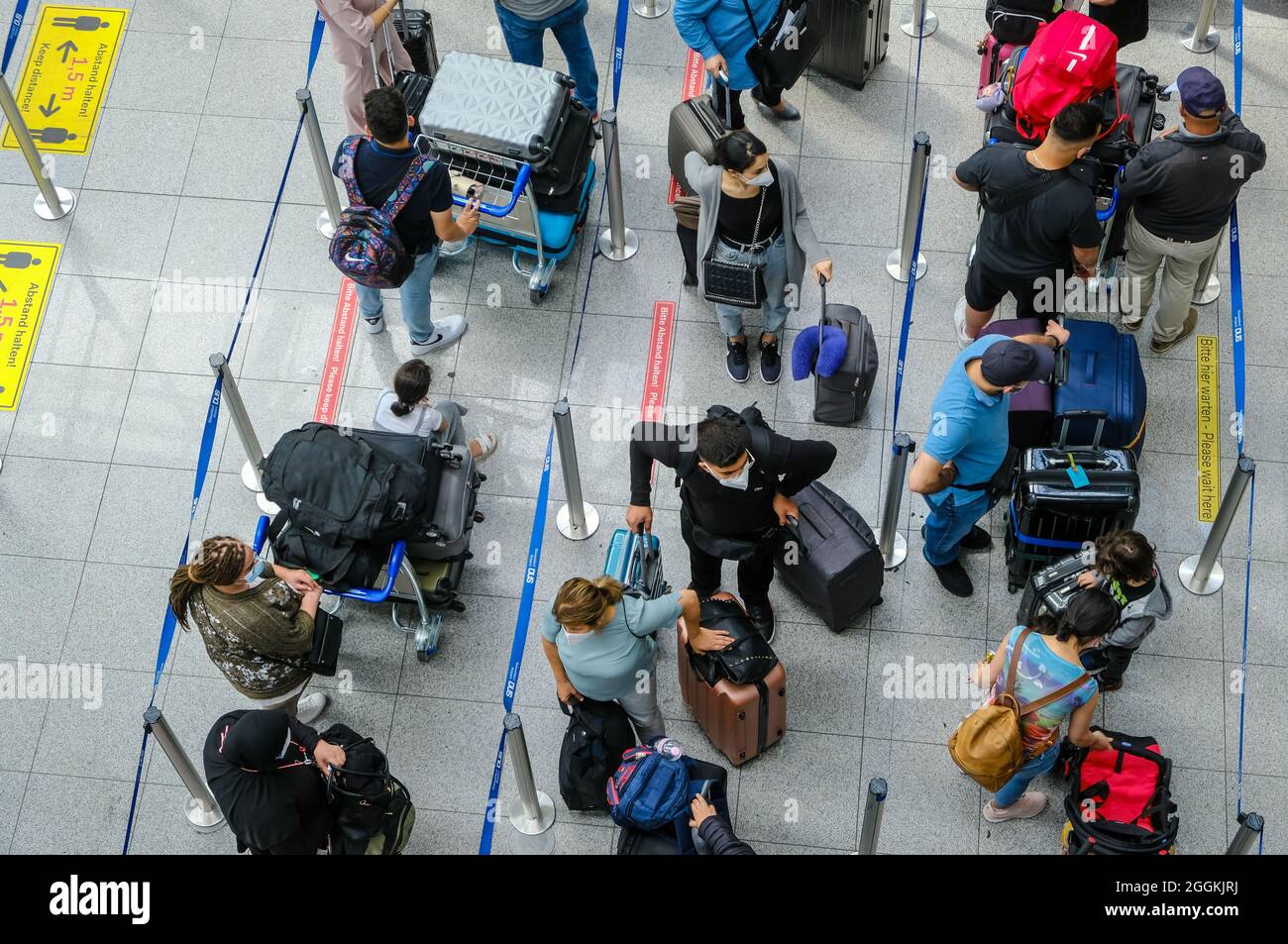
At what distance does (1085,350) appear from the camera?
24.5 ft

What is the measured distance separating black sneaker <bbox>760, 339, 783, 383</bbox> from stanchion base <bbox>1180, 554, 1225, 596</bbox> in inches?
94.9

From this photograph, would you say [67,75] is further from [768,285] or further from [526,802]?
[526,802]

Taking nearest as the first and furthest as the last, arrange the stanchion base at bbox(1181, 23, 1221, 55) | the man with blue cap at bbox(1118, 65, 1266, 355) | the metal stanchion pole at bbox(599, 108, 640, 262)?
the man with blue cap at bbox(1118, 65, 1266, 355) → the metal stanchion pole at bbox(599, 108, 640, 262) → the stanchion base at bbox(1181, 23, 1221, 55)

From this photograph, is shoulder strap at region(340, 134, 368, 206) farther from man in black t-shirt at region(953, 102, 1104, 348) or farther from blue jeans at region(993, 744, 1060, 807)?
blue jeans at region(993, 744, 1060, 807)

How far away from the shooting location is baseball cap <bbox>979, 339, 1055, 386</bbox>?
6254mm

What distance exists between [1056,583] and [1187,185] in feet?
7.41

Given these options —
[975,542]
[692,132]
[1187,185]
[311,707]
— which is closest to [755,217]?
[692,132]

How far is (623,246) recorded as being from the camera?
346 inches

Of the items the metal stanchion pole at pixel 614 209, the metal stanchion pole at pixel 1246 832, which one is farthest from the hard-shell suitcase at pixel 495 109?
the metal stanchion pole at pixel 1246 832

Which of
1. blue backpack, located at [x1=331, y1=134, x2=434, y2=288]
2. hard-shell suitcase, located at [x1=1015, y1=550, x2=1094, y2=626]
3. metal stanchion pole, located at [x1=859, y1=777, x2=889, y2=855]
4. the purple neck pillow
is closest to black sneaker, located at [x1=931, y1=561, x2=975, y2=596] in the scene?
hard-shell suitcase, located at [x1=1015, y1=550, x2=1094, y2=626]
